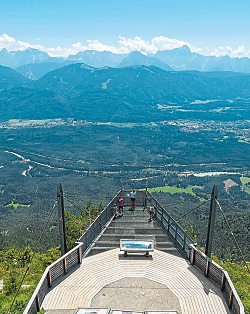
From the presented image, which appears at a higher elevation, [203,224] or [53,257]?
[53,257]

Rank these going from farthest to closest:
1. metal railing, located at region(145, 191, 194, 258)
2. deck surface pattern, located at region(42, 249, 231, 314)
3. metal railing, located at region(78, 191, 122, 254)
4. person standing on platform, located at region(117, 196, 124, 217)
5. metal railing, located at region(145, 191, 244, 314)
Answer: person standing on platform, located at region(117, 196, 124, 217) → metal railing, located at region(78, 191, 122, 254) → metal railing, located at region(145, 191, 194, 258) → deck surface pattern, located at region(42, 249, 231, 314) → metal railing, located at region(145, 191, 244, 314)

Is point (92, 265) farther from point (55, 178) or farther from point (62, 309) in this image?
point (55, 178)

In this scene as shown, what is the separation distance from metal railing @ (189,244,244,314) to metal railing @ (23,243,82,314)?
204 inches

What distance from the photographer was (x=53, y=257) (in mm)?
34906

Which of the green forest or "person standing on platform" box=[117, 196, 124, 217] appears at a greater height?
"person standing on platform" box=[117, 196, 124, 217]

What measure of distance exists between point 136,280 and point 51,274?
3.49 meters

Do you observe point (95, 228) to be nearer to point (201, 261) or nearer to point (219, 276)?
point (201, 261)

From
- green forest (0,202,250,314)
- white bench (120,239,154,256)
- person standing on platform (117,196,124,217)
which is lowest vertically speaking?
green forest (0,202,250,314)

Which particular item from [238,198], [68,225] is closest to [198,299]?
[68,225]

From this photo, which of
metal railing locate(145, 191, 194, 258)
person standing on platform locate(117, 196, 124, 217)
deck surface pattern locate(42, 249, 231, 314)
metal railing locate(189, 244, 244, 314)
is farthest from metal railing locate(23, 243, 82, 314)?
person standing on platform locate(117, 196, 124, 217)

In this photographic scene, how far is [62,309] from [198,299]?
5.02m

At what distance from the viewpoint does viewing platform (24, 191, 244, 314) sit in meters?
12.9

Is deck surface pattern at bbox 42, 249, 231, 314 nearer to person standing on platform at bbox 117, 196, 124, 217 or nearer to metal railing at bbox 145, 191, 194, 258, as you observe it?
metal railing at bbox 145, 191, 194, 258

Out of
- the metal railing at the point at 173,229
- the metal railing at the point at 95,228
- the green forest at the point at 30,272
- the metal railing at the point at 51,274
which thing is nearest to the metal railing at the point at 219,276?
the metal railing at the point at 173,229
